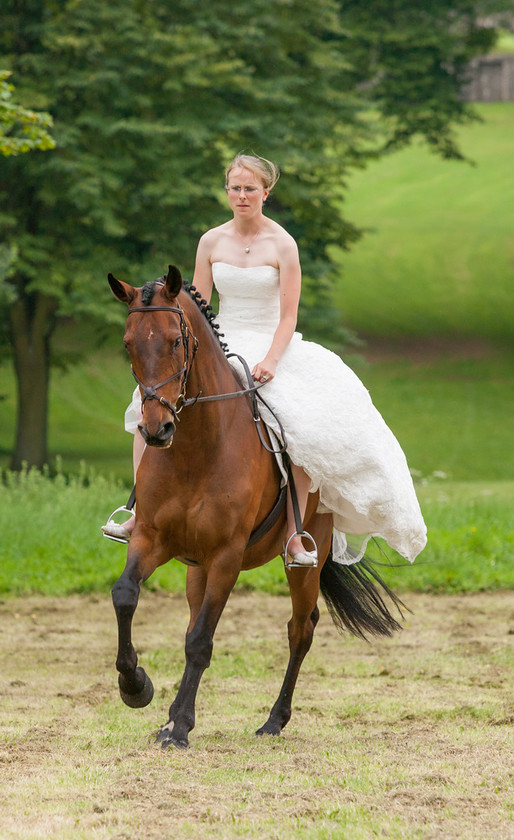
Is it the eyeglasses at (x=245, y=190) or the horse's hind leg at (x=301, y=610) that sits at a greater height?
the eyeglasses at (x=245, y=190)

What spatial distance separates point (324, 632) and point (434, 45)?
20729mm

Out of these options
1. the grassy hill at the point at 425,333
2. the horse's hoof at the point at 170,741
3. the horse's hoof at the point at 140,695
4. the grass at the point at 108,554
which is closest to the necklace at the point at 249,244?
the horse's hoof at the point at 140,695

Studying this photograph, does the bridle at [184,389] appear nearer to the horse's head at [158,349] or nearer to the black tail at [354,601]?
the horse's head at [158,349]

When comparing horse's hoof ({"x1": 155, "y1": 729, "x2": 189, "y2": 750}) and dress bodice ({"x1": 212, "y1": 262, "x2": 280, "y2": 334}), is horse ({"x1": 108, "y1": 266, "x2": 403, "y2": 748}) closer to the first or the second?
horse's hoof ({"x1": 155, "y1": 729, "x2": 189, "y2": 750})

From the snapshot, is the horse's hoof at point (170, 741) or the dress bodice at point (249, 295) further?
the dress bodice at point (249, 295)

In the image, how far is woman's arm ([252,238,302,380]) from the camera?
6.18 m

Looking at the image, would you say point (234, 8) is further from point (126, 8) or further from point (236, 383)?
point (236, 383)

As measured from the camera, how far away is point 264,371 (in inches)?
243

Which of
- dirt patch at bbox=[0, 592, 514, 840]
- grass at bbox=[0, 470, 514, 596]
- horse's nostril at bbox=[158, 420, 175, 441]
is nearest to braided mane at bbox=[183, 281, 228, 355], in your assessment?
horse's nostril at bbox=[158, 420, 175, 441]

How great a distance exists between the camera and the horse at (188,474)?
202 inches

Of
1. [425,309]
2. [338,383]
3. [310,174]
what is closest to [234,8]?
[310,174]

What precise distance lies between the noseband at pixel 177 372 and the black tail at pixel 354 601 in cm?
230

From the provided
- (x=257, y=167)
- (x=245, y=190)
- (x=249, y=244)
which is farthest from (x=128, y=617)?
(x=257, y=167)

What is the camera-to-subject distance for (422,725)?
617cm
